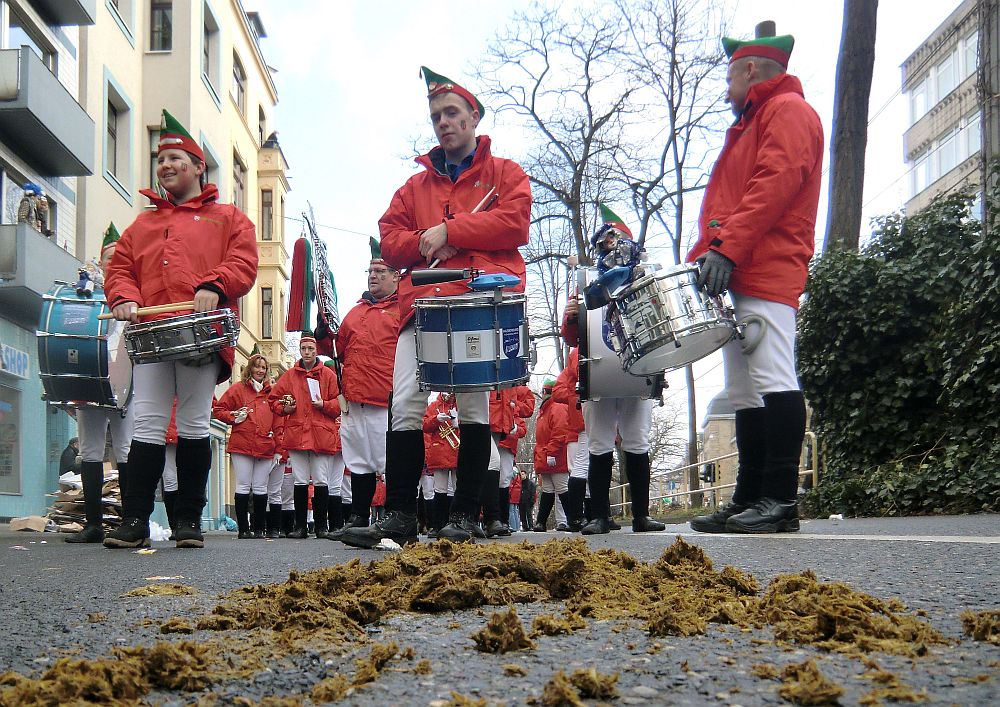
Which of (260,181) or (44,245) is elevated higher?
(260,181)

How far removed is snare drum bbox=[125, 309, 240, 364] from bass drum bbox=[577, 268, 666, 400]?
105 inches

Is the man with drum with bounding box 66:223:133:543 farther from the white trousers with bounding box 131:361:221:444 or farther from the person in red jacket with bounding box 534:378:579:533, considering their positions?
the person in red jacket with bounding box 534:378:579:533

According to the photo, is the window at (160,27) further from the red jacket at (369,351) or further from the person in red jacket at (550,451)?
the red jacket at (369,351)

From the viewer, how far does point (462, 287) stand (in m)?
5.44

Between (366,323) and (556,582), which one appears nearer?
(556,582)

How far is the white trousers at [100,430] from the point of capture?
313 inches

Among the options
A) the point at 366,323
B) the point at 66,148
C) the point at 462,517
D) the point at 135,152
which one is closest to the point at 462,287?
the point at 462,517

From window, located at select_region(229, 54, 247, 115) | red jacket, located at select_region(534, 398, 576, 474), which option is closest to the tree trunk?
red jacket, located at select_region(534, 398, 576, 474)

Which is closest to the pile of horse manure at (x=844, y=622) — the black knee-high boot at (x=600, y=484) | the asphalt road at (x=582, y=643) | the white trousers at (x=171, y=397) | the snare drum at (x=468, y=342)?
the asphalt road at (x=582, y=643)

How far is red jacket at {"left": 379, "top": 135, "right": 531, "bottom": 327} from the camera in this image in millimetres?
5477

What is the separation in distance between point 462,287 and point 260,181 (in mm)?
39226

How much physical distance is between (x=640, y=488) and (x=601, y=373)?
0.91 metres

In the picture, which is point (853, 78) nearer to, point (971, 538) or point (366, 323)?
point (366, 323)

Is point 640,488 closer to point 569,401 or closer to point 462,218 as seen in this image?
point 462,218
